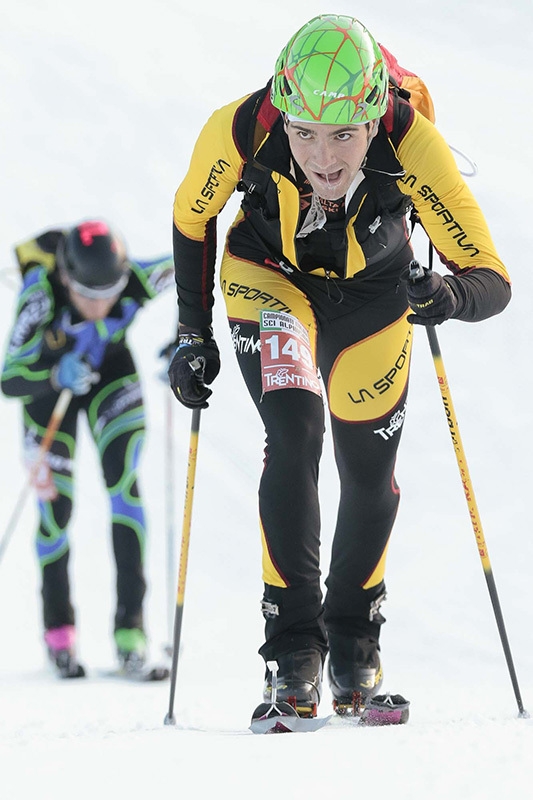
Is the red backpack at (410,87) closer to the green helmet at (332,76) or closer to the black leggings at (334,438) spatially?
the green helmet at (332,76)

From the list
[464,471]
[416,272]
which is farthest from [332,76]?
[464,471]

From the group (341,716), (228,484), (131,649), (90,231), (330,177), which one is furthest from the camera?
(228,484)

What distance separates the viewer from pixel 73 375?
797cm

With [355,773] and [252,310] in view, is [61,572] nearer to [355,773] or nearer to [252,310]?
[252,310]

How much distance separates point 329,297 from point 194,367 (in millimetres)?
562

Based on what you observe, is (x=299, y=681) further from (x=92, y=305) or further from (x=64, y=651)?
(x=92, y=305)

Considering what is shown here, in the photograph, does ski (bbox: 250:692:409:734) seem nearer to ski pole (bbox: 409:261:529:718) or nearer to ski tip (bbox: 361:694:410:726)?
ski tip (bbox: 361:694:410:726)

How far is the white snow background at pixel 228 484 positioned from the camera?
2.87 m

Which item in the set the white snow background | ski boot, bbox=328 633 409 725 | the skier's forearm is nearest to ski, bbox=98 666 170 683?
the white snow background

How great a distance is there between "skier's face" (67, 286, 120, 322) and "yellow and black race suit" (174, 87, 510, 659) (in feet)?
12.1

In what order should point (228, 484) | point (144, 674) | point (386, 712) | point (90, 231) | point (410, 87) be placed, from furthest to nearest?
point (228, 484)
point (90, 231)
point (144, 674)
point (410, 87)
point (386, 712)

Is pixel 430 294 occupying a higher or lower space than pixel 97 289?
lower

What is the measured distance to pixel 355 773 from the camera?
8.86ft

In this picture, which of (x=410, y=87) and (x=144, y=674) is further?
(x=144, y=674)
